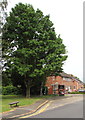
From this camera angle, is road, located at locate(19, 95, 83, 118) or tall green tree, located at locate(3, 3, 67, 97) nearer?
road, located at locate(19, 95, 83, 118)

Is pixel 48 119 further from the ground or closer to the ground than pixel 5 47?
closer to the ground

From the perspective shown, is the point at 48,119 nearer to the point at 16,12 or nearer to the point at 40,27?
the point at 40,27

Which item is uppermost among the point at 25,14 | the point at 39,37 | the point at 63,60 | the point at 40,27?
the point at 25,14

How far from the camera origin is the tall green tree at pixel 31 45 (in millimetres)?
23019

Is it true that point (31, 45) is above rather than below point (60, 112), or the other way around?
above

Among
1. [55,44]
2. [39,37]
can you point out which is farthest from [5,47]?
[55,44]

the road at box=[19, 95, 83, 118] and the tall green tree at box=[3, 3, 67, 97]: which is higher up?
the tall green tree at box=[3, 3, 67, 97]

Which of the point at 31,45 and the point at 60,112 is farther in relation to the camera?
the point at 31,45

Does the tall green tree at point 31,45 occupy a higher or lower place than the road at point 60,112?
higher

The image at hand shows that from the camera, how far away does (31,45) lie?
23.8 m

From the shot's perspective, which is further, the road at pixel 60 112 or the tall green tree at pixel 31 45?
the tall green tree at pixel 31 45

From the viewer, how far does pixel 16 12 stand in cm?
2566

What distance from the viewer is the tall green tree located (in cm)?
2302

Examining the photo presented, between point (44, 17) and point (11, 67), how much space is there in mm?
9802
